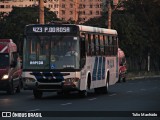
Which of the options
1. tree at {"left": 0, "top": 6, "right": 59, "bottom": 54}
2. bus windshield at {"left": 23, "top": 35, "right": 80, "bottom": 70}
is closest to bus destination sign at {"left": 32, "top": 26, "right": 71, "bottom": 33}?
bus windshield at {"left": 23, "top": 35, "right": 80, "bottom": 70}

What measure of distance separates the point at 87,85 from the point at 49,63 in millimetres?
2570

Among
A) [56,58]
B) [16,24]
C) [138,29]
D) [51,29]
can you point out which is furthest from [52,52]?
[138,29]

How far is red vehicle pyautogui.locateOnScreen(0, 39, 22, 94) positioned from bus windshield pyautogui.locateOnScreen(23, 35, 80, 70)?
178 inches

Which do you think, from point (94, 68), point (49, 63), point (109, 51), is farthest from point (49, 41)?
point (109, 51)

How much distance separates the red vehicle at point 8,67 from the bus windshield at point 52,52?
4514 millimetres

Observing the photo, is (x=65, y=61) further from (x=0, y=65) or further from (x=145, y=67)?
(x=145, y=67)

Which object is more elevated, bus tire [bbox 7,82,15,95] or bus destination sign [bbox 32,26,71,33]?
bus destination sign [bbox 32,26,71,33]

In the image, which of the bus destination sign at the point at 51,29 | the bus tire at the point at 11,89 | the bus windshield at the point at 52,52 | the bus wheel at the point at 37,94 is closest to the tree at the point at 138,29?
the bus tire at the point at 11,89

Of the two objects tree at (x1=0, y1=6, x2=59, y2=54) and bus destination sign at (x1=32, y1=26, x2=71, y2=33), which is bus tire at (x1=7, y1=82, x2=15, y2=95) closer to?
Result: bus destination sign at (x1=32, y1=26, x2=71, y2=33)

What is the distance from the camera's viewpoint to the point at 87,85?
3262 cm

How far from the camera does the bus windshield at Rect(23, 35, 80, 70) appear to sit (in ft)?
101

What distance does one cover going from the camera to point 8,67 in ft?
118

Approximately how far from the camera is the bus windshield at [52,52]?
30.9 metres

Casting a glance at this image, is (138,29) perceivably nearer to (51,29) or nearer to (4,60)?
(4,60)
